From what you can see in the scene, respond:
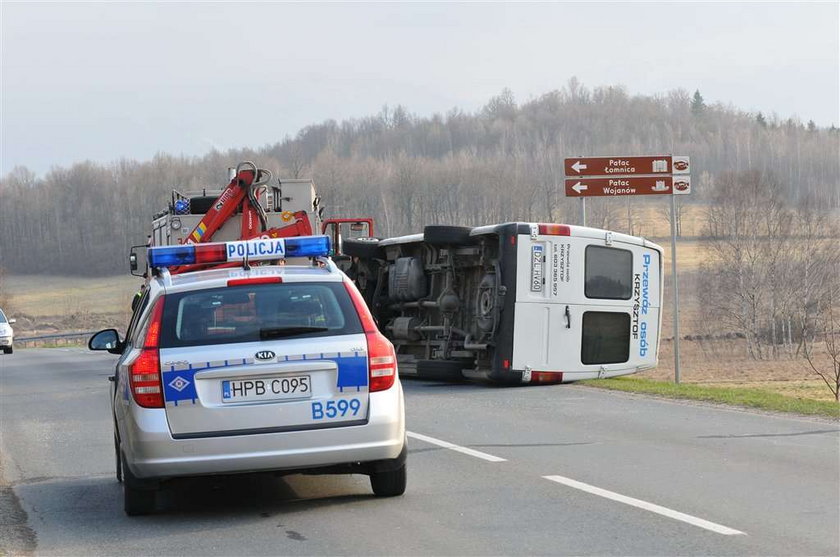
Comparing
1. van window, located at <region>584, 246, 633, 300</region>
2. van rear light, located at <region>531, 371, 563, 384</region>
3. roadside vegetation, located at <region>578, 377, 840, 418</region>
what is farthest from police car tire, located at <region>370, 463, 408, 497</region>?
van window, located at <region>584, 246, 633, 300</region>

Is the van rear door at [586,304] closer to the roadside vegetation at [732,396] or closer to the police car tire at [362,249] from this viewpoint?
the roadside vegetation at [732,396]

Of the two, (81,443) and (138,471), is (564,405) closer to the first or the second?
(81,443)

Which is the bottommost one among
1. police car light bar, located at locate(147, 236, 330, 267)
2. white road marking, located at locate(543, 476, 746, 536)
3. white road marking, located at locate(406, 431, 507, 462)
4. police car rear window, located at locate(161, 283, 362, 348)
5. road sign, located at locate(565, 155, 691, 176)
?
white road marking, located at locate(406, 431, 507, 462)

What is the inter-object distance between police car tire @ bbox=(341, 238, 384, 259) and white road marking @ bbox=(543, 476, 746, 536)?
12.6m

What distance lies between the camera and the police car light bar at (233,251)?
8.15m

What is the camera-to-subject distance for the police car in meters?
7.03

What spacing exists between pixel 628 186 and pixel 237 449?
47.7 feet

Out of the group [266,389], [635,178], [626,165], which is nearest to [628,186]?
[635,178]

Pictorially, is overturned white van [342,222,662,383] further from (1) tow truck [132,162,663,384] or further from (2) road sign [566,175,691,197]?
(2) road sign [566,175,691,197]

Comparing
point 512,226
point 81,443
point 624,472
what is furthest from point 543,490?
point 512,226

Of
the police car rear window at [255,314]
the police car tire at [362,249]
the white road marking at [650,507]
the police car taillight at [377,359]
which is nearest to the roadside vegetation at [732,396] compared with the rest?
the white road marking at [650,507]

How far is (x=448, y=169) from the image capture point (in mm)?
121000

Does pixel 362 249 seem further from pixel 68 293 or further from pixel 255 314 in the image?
pixel 68 293

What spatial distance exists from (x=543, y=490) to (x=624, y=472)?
38.6 inches
